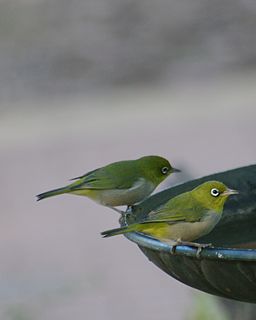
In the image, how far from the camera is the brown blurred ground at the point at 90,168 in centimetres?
645

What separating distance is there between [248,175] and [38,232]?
4.11 meters

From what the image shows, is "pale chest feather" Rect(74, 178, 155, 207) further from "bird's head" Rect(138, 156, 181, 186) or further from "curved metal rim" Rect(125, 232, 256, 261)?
"curved metal rim" Rect(125, 232, 256, 261)

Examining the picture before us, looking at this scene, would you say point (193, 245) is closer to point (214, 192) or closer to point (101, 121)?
point (214, 192)

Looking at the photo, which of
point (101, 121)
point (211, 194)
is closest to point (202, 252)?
point (211, 194)

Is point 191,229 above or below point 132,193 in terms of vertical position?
below

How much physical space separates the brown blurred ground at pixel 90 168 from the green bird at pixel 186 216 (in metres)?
1.75

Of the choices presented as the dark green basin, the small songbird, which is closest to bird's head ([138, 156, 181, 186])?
the small songbird

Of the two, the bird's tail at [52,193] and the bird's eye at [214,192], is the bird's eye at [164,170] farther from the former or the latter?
the bird's eye at [214,192]

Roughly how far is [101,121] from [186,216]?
6.38m

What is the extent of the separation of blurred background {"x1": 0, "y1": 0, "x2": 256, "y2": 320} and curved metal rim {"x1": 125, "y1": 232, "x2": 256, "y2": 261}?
154 cm

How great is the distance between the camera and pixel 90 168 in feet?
27.9

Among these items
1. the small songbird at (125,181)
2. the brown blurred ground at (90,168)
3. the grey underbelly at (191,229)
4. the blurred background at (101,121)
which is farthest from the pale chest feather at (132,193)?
the brown blurred ground at (90,168)

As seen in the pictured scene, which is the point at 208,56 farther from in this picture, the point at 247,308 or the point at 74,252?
the point at 247,308

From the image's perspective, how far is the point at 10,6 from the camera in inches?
463
